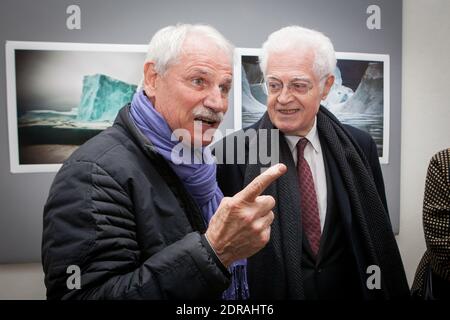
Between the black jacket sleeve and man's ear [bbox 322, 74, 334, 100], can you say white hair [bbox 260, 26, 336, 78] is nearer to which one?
man's ear [bbox 322, 74, 334, 100]

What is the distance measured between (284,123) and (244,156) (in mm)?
120

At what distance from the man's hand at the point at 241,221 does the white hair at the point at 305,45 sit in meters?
0.32

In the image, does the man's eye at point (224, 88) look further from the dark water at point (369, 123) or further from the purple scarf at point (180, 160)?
the dark water at point (369, 123)

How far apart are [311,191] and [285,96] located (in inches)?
9.0

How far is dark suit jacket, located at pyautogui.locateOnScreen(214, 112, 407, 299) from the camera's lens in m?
0.70

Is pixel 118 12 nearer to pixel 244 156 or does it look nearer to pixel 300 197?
pixel 244 156

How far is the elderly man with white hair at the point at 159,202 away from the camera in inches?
19.6

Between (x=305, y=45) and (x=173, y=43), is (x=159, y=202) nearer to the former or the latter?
(x=173, y=43)

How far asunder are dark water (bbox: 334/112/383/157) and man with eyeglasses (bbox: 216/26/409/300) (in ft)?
0.16

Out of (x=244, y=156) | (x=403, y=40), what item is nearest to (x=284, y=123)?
(x=244, y=156)

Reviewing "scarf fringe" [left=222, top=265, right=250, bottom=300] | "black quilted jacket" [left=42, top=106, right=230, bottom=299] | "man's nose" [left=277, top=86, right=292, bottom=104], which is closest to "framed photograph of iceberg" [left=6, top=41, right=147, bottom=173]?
"black quilted jacket" [left=42, top=106, right=230, bottom=299]

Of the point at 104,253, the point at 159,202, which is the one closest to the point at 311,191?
the point at 159,202

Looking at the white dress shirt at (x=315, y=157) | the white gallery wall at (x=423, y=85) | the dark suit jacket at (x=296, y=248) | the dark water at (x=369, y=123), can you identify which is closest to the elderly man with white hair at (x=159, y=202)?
the dark suit jacket at (x=296, y=248)

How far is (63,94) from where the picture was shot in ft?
2.39
